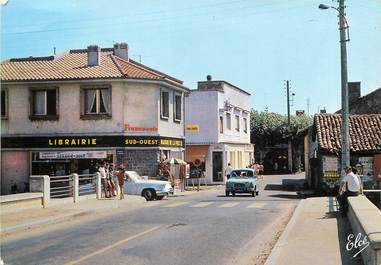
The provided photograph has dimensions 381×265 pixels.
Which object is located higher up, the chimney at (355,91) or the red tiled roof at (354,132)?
the chimney at (355,91)

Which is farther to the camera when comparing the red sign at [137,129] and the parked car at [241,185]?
the red sign at [137,129]

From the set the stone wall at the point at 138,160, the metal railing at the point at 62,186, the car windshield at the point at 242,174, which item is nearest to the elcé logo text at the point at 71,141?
the stone wall at the point at 138,160

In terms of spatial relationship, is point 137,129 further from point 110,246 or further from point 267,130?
point 267,130

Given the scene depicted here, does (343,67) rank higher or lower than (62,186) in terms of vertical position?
higher

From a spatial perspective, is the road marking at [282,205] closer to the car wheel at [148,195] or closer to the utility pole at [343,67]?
the utility pole at [343,67]

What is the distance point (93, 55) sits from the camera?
3622 cm

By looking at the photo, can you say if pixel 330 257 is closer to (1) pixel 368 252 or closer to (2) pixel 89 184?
(1) pixel 368 252

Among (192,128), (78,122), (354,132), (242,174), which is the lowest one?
(242,174)

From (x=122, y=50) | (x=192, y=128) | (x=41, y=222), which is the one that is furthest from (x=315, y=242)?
(x=192, y=128)

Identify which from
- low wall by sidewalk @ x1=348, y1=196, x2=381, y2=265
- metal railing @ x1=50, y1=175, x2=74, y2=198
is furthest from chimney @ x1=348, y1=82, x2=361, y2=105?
low wall by sidewalk @ x1=348, y1=196, x2=381, y2=265

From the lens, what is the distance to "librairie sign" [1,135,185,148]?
33.7 metres

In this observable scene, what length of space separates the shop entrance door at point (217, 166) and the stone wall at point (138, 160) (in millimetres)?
14418

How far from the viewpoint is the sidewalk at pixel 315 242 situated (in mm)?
10055

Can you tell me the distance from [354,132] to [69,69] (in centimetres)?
1733
